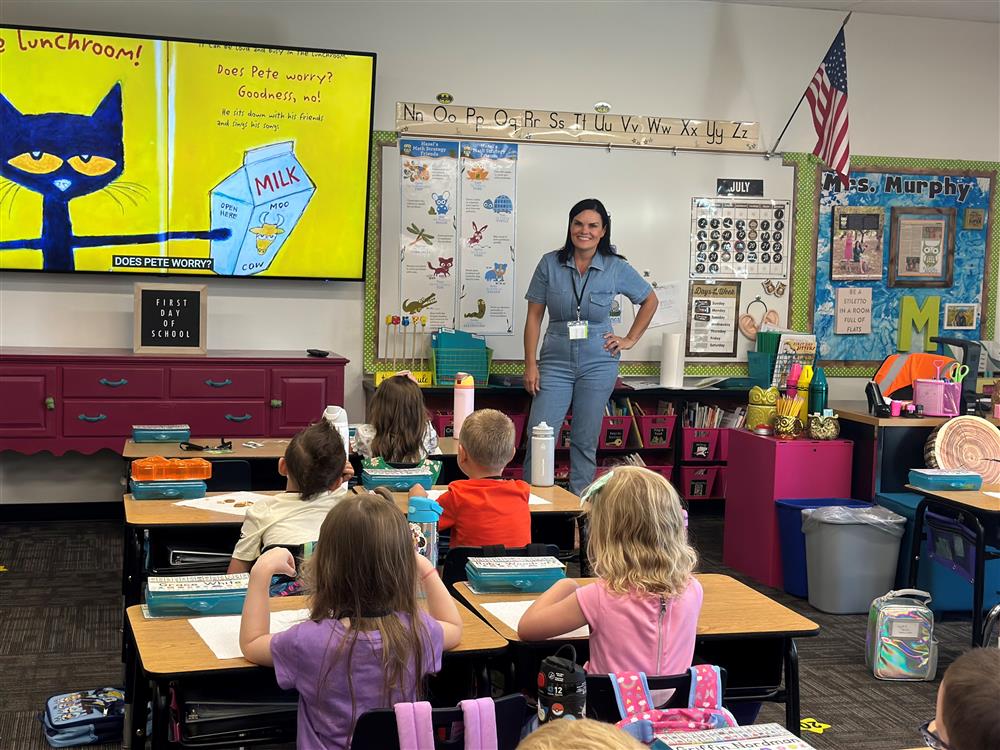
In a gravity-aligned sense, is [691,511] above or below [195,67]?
below

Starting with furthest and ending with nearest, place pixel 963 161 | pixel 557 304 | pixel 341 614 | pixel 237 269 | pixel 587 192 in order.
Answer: pixel 963 161 < pixel 587 192 < pixel 237 269 < pixel 557 304 < pixel 341 614

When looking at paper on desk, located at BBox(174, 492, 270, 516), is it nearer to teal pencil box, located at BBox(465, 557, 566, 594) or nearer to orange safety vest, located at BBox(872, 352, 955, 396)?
teal pencil box, located at BBox(465, 557, 566, 594)

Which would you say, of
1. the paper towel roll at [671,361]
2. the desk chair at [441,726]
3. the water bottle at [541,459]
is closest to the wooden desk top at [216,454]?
the water bottle at [541,459]

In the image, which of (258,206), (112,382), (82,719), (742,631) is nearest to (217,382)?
(112,382)

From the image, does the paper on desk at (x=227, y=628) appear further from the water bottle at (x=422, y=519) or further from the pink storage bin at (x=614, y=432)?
the pink storage bin at (x=614, y=432)

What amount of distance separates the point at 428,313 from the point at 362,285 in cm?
43

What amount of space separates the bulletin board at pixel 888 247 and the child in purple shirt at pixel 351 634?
18.4ft

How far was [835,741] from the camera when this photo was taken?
3.48 metres

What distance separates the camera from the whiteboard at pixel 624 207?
661 cm

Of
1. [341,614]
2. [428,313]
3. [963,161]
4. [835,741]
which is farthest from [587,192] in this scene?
[341,614]

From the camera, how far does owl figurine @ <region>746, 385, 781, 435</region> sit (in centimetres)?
547

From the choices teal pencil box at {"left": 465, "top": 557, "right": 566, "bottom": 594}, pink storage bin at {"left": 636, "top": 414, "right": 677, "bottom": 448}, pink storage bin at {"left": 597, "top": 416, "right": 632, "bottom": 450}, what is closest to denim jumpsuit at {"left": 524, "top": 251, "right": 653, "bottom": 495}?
pink storage bin at {"left": 597, "top": 416, "right": 632, "bottom": 450}

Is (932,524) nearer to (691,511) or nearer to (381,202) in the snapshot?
(691,511)

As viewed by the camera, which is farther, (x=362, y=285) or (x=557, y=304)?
(x=362, y=285)
